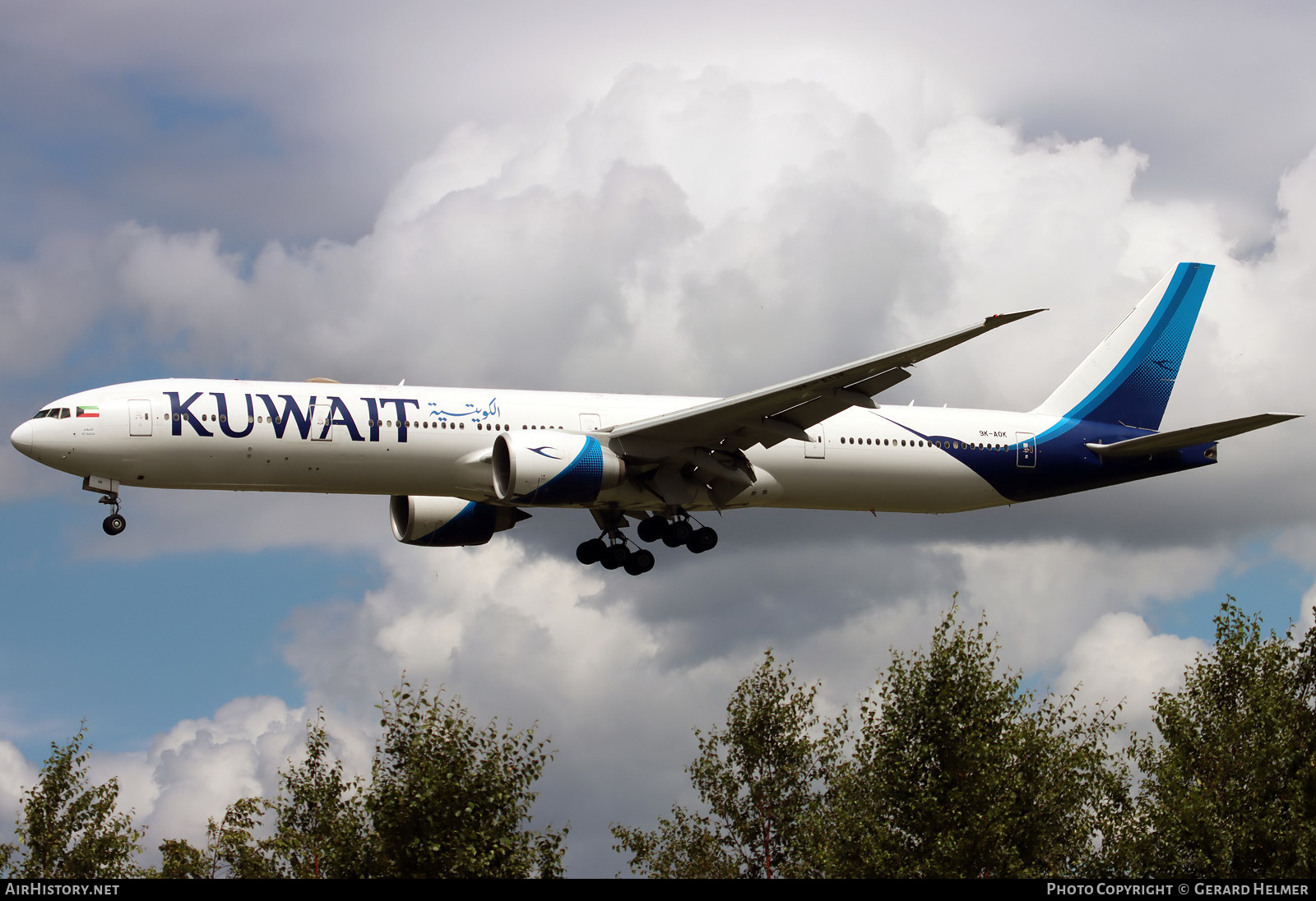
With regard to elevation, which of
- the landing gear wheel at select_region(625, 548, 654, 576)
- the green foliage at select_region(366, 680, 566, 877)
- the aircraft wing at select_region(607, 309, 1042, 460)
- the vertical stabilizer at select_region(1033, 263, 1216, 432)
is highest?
the vertical stabilizer at select_region(1033, 263, 1216, 432)

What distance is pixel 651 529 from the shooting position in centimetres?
4541

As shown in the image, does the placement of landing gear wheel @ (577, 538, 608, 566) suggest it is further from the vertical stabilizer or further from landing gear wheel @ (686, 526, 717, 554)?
the vertical stabilizer

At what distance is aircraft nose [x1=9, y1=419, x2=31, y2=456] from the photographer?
38.2m

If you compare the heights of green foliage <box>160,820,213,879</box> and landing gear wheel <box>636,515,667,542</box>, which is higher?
landing gear wheel <box>636,515,667,542</box>

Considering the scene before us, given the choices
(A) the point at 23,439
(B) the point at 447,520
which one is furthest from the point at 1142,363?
(A) the point at 23,439

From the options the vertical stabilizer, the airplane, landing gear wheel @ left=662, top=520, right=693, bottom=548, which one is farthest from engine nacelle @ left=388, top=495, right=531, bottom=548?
the vertical stabilizer

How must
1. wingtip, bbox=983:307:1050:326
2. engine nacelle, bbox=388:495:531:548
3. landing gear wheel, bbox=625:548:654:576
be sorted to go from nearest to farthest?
wingtip, bbox=983:307:1050:326 < landing gear wheel, bbox=625:548:654:576 < engine nacelle, bbox=388:495:531:548

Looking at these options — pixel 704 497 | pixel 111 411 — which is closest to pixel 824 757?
pixel 704 497

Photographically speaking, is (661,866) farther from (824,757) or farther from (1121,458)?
(1121,458)

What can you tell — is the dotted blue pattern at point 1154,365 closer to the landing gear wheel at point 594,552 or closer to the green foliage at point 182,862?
the landing gear wheel at point 594,552

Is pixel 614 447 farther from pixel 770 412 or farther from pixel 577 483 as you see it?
pixel 770 412

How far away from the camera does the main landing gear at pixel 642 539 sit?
145 feet

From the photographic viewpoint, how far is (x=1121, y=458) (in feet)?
151

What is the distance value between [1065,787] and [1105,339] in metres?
14.8
